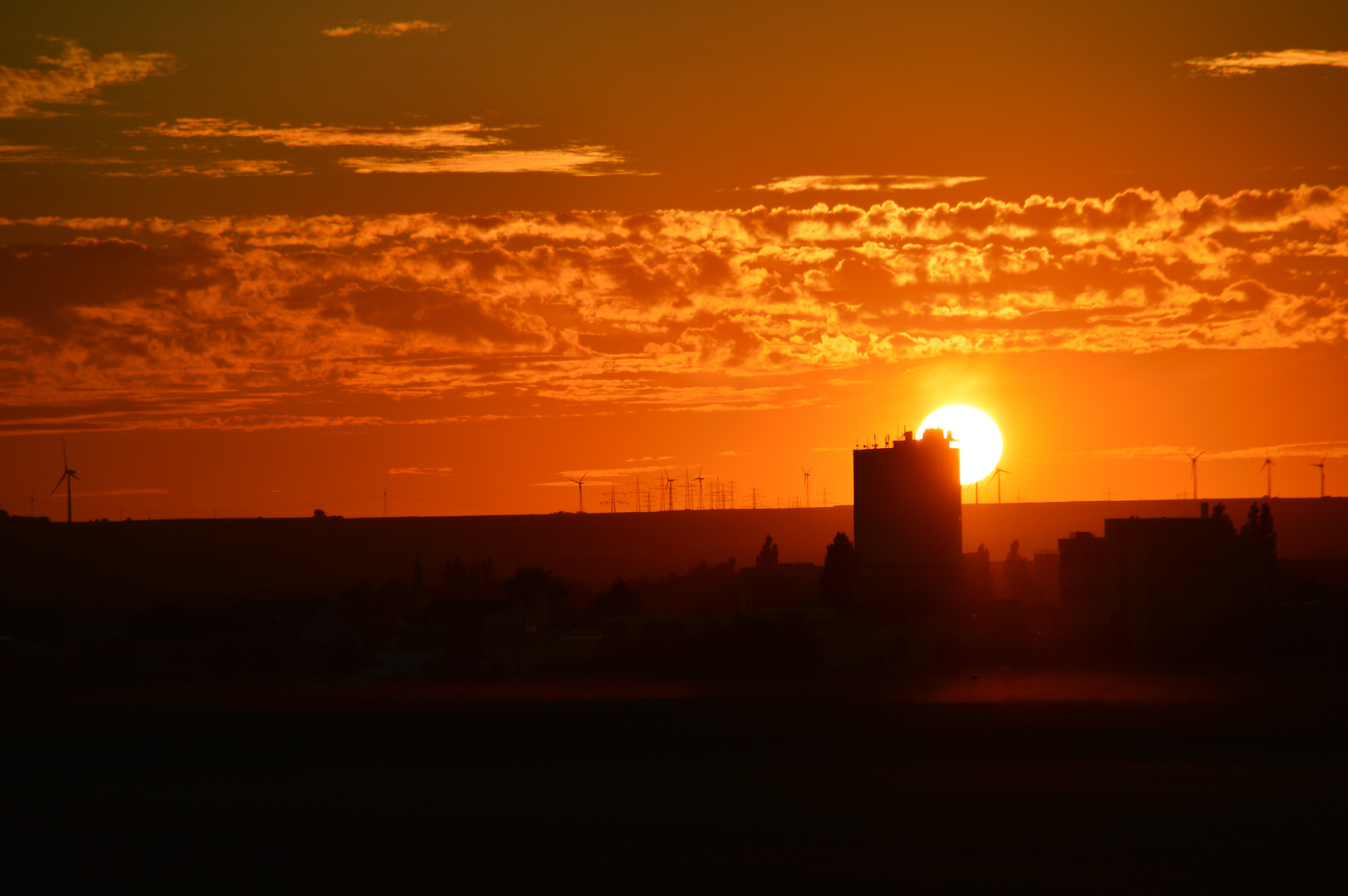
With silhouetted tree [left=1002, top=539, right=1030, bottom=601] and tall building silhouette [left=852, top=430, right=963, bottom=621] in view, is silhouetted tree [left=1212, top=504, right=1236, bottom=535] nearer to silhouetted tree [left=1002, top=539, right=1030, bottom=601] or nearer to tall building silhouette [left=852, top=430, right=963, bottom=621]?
silhouetted tree [left=1002, top=539, right=1030, bottom=601]

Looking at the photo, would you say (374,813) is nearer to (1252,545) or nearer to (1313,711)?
(1313,711)

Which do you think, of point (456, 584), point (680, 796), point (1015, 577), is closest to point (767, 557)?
point (1015, 577)

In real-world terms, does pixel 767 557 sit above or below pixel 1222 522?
below

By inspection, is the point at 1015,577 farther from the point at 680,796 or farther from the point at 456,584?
the point at 680,796

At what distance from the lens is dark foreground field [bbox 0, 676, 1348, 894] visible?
115 ft

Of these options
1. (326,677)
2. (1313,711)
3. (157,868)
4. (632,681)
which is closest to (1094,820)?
(157,868)

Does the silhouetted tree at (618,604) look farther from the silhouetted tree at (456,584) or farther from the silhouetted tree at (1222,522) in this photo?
the silhouetted tree at (1222,522)

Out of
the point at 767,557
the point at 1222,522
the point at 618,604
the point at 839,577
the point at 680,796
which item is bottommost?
the point at 680,796

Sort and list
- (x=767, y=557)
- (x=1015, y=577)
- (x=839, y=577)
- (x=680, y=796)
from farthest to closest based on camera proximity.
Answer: (x=767, y=557)
(x=1015, y=577)
(x=839, y=577)
(x=680, y=796)

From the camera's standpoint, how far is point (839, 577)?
147125 millimetres

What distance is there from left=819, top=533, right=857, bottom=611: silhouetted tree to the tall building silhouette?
62.0 inches

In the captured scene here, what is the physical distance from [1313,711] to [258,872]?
53.5 meters

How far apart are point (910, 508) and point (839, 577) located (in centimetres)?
1428

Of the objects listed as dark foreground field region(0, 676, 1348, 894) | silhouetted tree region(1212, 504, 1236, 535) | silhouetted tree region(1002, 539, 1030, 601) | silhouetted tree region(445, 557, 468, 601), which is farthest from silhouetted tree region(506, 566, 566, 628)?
silhouetted tree region(1212, 504, 1236, 535)
